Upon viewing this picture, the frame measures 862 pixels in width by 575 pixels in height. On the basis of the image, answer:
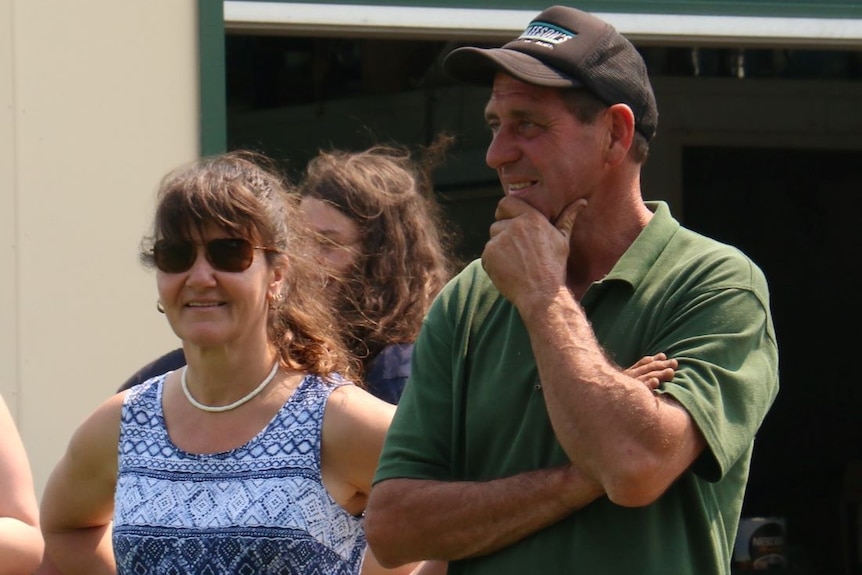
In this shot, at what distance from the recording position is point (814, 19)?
185 inches

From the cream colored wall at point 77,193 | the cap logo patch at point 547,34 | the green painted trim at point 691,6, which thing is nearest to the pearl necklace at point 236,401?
the cap logo patch at point 547,34

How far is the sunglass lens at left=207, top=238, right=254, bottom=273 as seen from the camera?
9.63ft

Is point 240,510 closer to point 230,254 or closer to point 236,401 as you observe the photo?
point 236,401

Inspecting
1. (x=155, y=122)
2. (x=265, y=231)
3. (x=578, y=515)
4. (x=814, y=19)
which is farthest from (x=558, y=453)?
(x=814, y=19)

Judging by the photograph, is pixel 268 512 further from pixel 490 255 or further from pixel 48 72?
pixel 48 72

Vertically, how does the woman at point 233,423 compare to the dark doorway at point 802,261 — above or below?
above

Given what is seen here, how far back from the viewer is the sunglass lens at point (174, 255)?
2.93m

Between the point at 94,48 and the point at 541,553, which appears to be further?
the point at 94,48

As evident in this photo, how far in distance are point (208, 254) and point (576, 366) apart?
1.04m

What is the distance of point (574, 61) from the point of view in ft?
7.77

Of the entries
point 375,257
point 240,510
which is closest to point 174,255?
point 240,510

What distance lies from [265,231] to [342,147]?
12.6 ft

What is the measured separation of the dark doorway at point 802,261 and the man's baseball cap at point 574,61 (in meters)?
5.21

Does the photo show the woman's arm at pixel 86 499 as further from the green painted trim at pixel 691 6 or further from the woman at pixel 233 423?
the green painted trim at pixel 691 6
